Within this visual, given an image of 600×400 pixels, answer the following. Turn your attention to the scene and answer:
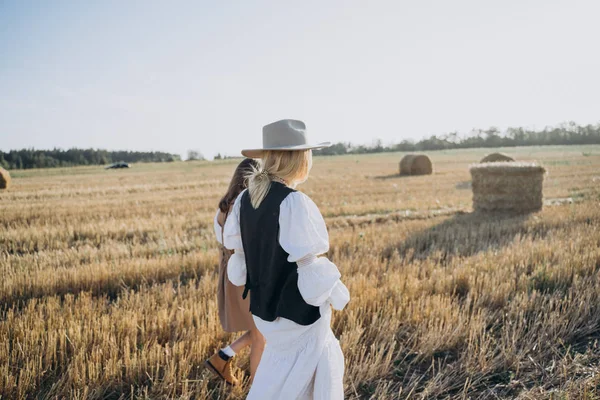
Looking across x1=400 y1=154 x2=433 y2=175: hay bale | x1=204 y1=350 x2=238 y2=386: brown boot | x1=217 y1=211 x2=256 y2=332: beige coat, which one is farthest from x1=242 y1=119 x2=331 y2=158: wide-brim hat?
x1=400 y1=154 x2=433 y2=175: hay bale

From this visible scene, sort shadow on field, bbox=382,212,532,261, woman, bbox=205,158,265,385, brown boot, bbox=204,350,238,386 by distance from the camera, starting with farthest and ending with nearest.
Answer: shadow on field, bbox=382,212,532,261, woman, bbox=205,158,265,385, brown boot, bbox=204,350,238,386

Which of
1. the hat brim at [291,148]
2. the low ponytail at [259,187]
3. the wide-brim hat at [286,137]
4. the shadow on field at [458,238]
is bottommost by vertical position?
the shadow on field at [458,238]

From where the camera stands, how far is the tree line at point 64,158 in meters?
51.6

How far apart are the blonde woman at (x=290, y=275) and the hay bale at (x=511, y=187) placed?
10289 mm

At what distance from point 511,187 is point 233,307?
32.9 feet

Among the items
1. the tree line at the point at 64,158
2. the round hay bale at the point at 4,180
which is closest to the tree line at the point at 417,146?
the tree line at the point at 64,158

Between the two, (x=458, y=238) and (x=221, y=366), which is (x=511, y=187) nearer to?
(x=458, y=238)

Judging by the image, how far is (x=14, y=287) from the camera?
5.30 m

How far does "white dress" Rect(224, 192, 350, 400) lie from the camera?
2078 millimetres

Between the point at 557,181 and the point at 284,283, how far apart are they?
20.6m

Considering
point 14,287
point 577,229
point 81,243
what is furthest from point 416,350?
point 81,243

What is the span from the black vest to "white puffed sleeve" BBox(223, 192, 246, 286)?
0.51 feet

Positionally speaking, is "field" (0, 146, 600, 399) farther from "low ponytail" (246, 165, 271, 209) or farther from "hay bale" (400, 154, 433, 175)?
"hay bale" (400, 154, 433, 175)

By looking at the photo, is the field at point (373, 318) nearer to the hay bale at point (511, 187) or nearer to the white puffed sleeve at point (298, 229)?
the white puffed sleeve at point (298, 229)
